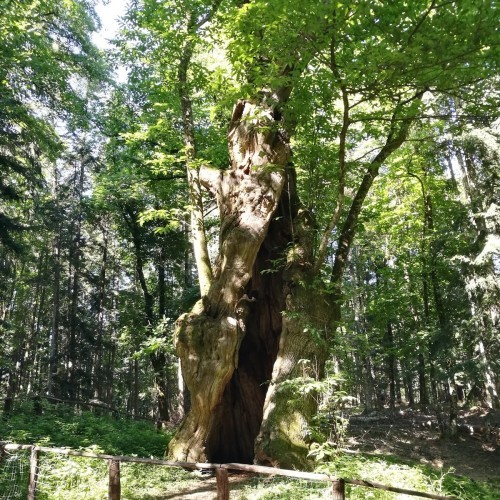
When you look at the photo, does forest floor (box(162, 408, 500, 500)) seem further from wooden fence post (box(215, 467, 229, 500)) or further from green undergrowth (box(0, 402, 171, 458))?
wooden fence post (box(215, 467, 229, 500))

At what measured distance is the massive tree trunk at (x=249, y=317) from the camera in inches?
322

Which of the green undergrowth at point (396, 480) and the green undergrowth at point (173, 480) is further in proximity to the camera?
the green undergrowth at point (173, 480)

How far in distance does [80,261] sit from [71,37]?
10.7 meters

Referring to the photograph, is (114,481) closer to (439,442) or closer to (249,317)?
(249,317)

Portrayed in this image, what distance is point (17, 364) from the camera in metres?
31.1

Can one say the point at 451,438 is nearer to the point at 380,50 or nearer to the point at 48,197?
the point at 380,50

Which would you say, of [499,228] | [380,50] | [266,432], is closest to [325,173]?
[380,50]

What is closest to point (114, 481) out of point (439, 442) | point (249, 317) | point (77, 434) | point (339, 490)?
point (339, 490)

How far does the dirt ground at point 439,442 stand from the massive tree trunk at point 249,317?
10.8 feet

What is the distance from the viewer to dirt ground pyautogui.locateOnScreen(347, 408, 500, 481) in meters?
12.5

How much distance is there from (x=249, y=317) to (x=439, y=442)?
30.4 feet

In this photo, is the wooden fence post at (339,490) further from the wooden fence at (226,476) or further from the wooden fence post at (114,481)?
the wooden fence post at (114,481)

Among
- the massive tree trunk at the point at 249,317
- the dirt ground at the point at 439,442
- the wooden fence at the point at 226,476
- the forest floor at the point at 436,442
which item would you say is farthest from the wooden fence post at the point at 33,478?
the dirt ground at the point at 439,442

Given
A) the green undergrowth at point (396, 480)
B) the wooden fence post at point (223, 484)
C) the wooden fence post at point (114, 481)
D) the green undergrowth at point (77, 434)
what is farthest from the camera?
the green undergrowth at point (77, 434)
